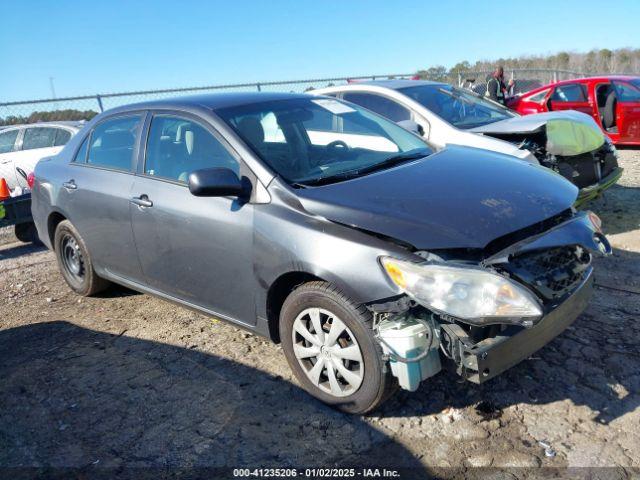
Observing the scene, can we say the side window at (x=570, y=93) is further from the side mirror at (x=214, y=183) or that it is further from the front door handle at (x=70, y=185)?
the side mirror at (x=214, y=183)

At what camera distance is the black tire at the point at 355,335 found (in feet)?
9.20

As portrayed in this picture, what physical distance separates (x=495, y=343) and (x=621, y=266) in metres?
2.94

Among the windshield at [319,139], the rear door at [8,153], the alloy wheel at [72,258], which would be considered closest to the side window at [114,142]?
the alloy wheel at [72,258]

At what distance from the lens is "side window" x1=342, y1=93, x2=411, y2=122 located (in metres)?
6.68

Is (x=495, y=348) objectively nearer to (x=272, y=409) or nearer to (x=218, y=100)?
(x=272, y=409)

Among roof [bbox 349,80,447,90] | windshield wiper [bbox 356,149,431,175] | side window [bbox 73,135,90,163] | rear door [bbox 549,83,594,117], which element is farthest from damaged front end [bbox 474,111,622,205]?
rear door [bbox 549,83,594,117]

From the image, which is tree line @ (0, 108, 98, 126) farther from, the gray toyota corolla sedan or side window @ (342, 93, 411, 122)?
the gray toyota corolla sedan

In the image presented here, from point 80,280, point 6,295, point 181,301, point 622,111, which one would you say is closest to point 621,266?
point 181,301

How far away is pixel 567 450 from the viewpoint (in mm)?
2703

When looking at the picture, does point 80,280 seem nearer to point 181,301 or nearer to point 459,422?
point 181,301

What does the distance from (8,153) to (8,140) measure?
38 centimetres

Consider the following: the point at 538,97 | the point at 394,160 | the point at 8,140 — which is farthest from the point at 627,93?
the point at 8,140

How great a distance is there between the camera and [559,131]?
19.4 ft

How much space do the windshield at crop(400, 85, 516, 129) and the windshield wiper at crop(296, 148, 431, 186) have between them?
8.98 ft
